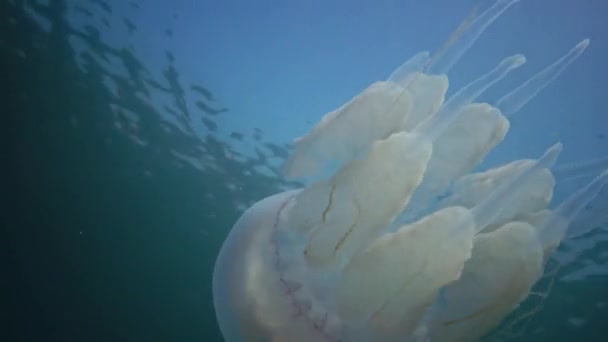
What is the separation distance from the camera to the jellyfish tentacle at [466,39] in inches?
68.9

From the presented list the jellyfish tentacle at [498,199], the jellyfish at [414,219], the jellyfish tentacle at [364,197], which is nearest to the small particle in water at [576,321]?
the jellyfish at [414,219]

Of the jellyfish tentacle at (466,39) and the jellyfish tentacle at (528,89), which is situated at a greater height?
the jellyfish tentacle at (466,39)

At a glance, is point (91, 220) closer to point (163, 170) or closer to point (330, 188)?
point (163, 170)

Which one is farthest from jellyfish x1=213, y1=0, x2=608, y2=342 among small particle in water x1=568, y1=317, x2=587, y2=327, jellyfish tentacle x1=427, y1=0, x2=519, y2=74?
small particle in water x1=568, y1=317, x2=587, y2=327

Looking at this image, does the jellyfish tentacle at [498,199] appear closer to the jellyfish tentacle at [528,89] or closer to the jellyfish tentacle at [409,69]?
the jellyfish tentacle at [528,89]

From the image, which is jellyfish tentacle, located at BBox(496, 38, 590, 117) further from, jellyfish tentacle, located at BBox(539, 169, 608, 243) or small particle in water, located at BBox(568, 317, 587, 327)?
small particle in water, located at BBox(568, 317, 587, 327)

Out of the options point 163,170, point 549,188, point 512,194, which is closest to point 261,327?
point 512,194

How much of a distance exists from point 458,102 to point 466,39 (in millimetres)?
269

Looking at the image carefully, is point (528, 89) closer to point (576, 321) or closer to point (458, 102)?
point (458, 102)

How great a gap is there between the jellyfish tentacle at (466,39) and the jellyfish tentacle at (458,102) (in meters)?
0.15

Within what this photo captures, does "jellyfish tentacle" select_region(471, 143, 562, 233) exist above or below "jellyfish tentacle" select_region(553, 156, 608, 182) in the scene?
above

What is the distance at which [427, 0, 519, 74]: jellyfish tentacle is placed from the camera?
5.74 ft

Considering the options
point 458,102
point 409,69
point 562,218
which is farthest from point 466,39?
point 562,218

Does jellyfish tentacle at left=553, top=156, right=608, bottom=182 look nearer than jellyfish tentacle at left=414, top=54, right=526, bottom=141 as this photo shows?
No
